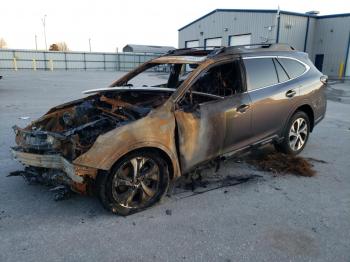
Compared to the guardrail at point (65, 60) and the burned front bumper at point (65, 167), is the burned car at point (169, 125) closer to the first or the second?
the burned front bumper at point (65, 167)

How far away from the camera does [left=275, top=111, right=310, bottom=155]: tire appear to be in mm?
5264

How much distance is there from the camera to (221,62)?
4.26 metres

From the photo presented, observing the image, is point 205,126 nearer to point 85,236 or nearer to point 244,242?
point 244,242

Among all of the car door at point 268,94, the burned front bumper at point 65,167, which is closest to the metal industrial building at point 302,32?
the car door at point 268,94

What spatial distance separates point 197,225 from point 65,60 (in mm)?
42207

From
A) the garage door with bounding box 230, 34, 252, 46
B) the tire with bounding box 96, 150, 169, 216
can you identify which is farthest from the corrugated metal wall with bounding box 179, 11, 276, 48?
the tire with bounding box 96, 150, 169, 216

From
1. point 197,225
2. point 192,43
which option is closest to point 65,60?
point 192,43

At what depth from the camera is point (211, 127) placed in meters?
4.00

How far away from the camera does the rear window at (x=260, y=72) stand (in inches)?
178

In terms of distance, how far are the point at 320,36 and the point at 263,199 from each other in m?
28.1

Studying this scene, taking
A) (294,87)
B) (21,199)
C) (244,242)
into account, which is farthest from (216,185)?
(21,199)

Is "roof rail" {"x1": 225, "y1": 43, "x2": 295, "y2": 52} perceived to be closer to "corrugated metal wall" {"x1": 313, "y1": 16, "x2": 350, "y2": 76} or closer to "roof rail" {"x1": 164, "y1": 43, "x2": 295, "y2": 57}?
"roof rail" {"x1": 164, "y1": 43, "x2": 295, "y2": 57}

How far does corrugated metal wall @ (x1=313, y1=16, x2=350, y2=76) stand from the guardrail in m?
26.2

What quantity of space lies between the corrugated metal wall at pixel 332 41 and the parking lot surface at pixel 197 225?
25.5 metres
